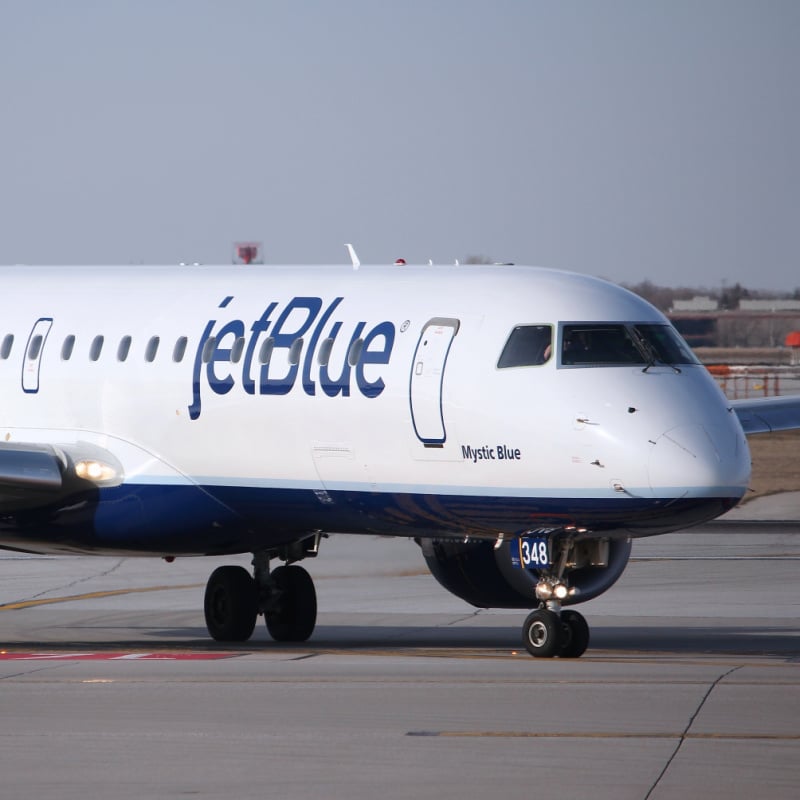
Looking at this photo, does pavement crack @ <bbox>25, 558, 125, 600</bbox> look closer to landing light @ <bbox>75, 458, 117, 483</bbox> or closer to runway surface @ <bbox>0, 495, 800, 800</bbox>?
runway surface @ <bbox>0, 495, 800, 800</bbox>

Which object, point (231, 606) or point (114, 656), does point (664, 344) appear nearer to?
point (114, 656)

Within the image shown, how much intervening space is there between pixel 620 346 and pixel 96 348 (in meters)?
7.22

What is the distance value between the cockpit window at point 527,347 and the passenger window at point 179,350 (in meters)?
4.60

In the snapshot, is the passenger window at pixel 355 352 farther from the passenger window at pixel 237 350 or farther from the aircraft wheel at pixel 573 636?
the aircraft wheel at pixel 573 636

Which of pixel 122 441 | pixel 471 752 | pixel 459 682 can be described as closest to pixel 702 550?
pixel 122 441

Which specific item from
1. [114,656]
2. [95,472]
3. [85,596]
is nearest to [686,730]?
[114,656]

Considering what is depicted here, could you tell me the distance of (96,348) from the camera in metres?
23.7

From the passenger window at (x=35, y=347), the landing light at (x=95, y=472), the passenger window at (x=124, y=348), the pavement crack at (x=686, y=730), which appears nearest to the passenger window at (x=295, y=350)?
the passenger window at (x=124, y=348)

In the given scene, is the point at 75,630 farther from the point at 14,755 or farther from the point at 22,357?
the point at 14,755

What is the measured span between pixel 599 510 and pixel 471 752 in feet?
20.9

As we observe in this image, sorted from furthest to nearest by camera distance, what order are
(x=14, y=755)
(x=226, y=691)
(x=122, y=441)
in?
1. (x=122, y=441)
2. (x=226, y=691)
3. (x=14, y=755)

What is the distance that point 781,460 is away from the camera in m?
58.7

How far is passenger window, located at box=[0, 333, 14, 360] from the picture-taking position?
24.4m

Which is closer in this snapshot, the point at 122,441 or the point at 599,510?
the point at 599,510
